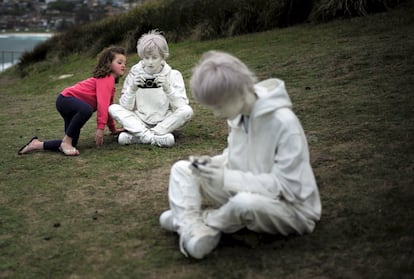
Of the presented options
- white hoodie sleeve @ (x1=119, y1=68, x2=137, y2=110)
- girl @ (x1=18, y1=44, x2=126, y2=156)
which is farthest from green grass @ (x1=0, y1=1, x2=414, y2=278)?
white hoodie sleeve @ (x1=119, y1=68, x2=137, y2=110)

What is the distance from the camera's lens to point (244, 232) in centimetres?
320

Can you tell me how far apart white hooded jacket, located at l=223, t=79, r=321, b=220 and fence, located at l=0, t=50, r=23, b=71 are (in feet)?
57.3

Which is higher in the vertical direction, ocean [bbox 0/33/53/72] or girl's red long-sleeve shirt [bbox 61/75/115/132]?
girl's red long-sleeve shirt [bbox 61/75/115/132]

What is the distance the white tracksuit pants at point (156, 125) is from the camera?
226 inches

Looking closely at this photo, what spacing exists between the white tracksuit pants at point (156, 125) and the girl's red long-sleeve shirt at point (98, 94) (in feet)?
0.40

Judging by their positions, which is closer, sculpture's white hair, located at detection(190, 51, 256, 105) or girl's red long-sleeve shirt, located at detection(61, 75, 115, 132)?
sculpture's white hair, located at detection(190, 51, 256, 105)

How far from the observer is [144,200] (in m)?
4.07

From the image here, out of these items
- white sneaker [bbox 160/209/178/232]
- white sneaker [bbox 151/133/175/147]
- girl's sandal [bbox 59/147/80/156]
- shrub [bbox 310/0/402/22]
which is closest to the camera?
white sneaker [bbox 160/209/178/232]

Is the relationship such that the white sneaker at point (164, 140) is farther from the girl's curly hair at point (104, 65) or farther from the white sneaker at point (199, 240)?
the white sneaker at point (199, 240)

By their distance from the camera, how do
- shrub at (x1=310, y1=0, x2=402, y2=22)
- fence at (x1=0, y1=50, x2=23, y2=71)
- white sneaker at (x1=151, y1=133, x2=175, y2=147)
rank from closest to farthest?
white sneaker at (x1=151, y1=133, x2=175, y2=147)
shrub at (x1=310, y1=0, x2=402, y2=22)
fence at (x1=0, y1=50, x2=23, y2=71)

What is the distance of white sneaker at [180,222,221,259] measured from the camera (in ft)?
9.78

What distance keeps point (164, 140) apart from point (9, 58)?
1769cm

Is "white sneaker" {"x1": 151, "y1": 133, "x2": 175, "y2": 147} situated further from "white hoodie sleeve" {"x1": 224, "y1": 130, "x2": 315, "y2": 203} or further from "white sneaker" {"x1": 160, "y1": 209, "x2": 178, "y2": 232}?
"white hoodie sleeve" {"x1": 224, "y1": 130, "x2": 315, "y2": 203}

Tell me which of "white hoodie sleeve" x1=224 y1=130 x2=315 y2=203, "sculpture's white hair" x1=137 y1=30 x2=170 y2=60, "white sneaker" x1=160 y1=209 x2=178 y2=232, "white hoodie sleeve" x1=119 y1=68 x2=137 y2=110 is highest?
"sculpture's white hair" x1=137 y1=30 x2=170 y2=60
